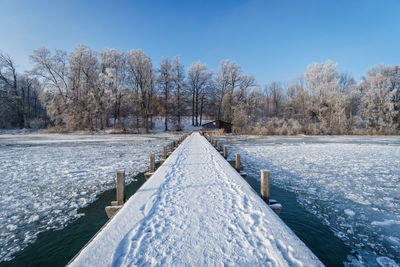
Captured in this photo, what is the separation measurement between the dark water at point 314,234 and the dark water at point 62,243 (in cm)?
458

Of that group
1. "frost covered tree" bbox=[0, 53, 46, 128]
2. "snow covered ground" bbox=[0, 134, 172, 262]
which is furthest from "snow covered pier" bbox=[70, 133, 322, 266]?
"frost covered tree" bbox=[0, 53, 46, 128]

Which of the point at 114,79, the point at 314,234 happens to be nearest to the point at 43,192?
the point at 314,234

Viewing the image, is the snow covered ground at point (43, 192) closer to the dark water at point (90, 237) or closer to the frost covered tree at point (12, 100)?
the dark water at point (90, 237)

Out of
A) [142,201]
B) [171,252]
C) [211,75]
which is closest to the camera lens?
[171,252]

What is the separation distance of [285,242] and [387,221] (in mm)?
3721

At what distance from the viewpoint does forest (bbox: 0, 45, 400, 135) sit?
31.4 metres

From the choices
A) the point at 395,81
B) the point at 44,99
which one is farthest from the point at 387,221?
the point at 395,81

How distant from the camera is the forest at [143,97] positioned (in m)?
31.4

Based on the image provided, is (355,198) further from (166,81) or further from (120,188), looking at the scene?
(166,81)

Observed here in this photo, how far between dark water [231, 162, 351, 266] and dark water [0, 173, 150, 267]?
458 cm

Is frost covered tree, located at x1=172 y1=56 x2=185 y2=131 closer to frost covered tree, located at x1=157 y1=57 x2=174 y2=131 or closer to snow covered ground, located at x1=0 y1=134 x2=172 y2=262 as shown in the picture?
frost covered tree, located at x1=157 y1=57 x2=174 y2=131

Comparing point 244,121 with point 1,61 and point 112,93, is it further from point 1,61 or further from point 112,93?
point 1,61

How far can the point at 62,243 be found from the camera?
11.3 feet

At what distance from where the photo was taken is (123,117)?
3775 cm
